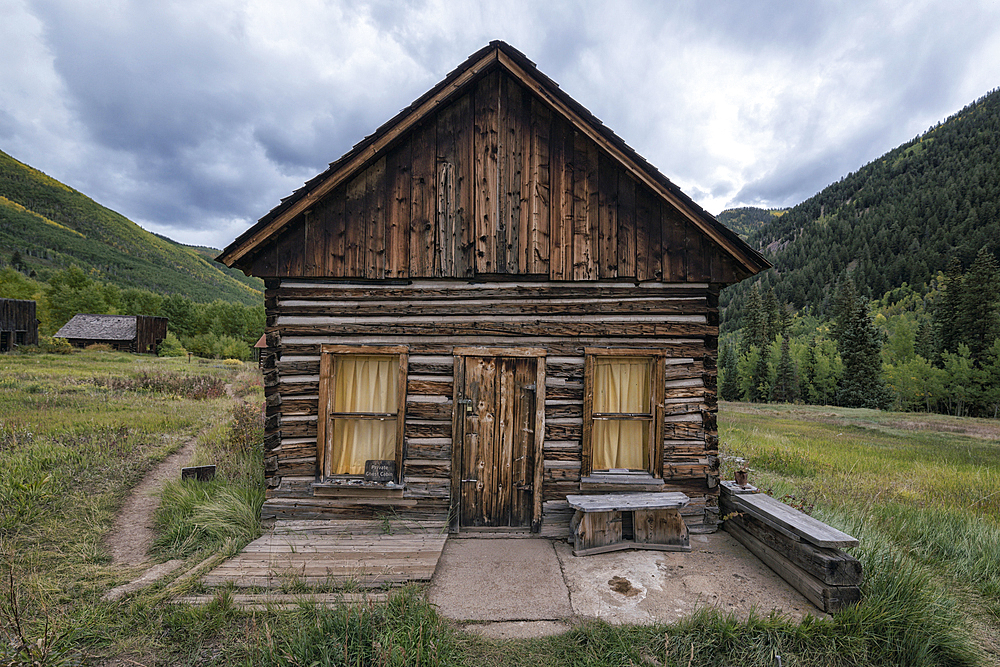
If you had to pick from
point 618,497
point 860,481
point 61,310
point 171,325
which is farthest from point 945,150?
point 61,310

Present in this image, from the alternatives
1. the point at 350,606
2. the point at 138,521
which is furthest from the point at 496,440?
the point at 138,521

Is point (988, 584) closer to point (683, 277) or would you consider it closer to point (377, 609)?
point (683, 277)

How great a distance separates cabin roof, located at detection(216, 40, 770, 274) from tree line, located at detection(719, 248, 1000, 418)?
5050 centimetres

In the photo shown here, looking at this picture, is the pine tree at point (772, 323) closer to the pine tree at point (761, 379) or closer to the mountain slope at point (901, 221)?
the pine tree at point (761, 379)

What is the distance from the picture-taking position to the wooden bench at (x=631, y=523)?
5.39m

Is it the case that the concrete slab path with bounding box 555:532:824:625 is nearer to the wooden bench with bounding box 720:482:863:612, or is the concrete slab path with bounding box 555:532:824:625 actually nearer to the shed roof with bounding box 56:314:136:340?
the wooden bench with bounding box 720:482:863:612

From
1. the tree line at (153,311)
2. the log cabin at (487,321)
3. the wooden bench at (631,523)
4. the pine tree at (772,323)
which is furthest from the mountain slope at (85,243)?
the pine tree at (772,323)

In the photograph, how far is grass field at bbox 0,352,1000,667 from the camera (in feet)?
11.6

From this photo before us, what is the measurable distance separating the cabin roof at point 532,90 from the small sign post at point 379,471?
12.3 feet

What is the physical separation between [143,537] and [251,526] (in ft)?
5.73

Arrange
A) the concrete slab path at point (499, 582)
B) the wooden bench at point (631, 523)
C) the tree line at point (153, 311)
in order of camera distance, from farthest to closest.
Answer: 1. the tree line at point (153, 311)
2. the wooden bench at point (631, 523)
3. the concrete slab path at point (499, 582)

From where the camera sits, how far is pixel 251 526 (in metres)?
5.82

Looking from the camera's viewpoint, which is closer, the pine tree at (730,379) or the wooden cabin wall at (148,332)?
the wooden cabin wall at (148,332)

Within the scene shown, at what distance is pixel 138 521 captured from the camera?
253 inches
